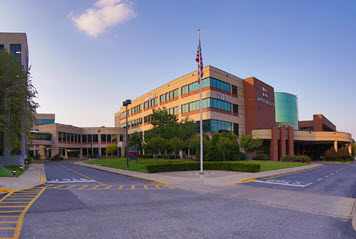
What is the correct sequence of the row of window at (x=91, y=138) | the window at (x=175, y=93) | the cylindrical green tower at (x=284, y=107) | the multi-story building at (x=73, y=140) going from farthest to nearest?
the cylindrical green tower at (x=284, y=107)
the row of window at (x=91, y=138)
the multi-story building at (x=73, y=140)
the window at (x=175, y=93)

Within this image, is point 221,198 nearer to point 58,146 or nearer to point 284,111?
point 58,146

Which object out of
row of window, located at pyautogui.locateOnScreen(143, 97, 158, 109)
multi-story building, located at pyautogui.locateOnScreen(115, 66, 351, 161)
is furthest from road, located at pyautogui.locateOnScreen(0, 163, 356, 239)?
row of window, located at pyautogui.locateOnScreen(143, 97, 158, 109)

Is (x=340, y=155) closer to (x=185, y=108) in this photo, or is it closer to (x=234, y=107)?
(x=234, y=107)

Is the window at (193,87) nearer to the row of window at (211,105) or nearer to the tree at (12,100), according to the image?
the row of window at (211,105)

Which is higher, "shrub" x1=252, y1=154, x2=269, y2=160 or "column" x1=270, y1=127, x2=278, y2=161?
"column" x1=270, y1=127, x2=278, y2=161

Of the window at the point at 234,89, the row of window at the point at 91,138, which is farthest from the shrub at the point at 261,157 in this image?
the row of window at the point at 91,138

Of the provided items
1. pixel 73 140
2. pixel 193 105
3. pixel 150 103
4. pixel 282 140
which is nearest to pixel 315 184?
pixel 193 105

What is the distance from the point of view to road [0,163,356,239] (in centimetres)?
672

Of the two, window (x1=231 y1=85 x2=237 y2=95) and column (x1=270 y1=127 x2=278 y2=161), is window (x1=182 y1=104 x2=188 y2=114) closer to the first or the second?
window (x1=231 y1=85 x2=237 y2=95)

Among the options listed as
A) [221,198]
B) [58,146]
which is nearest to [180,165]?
[221,198]

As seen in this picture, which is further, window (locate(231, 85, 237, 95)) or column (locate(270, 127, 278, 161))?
window (locate(231, 85, 237, 95))

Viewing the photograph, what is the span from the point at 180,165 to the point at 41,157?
62.9 meters

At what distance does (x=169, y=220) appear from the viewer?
8.01 meters

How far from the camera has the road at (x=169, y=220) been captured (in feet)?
22.1
